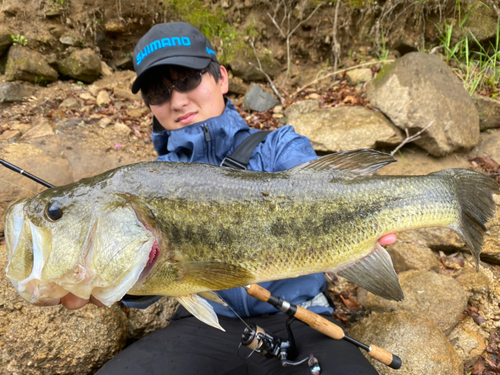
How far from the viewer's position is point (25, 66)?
550 cm

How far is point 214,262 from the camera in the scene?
5.19 ft

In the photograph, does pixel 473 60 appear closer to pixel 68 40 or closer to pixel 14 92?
pixel 68 40

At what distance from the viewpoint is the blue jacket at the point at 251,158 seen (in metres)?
2.45

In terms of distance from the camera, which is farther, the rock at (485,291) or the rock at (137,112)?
the rock at (137,112)

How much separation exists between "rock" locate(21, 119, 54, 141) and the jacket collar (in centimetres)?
294

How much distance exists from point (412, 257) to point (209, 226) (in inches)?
125

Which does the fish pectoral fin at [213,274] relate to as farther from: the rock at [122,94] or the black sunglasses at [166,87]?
the rock at [122,94]

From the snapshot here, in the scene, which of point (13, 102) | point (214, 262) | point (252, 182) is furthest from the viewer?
point (13, 102)

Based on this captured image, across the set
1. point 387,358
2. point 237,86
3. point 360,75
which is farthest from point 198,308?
point 360,75

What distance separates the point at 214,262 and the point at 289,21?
6.69 m

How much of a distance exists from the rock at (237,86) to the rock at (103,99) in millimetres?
2606

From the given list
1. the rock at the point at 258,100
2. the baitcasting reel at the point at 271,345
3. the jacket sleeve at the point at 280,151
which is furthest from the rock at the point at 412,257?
the rock at the point at 258,100

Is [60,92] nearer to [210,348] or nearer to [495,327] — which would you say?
[210,348]

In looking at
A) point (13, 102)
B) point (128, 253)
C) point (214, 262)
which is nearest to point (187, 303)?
point (214, 262)
